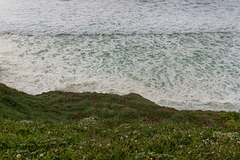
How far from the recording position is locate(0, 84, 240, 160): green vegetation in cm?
828

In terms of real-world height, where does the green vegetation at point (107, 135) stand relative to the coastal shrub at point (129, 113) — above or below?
above

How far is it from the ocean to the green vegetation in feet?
26.4

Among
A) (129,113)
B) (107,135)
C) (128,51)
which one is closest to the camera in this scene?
(107,135)

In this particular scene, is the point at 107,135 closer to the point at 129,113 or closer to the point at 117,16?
the point at 129,113

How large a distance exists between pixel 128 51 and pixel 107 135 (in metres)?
29.0

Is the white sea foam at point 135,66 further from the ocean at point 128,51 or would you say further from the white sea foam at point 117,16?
the white sea foam at point 117,16

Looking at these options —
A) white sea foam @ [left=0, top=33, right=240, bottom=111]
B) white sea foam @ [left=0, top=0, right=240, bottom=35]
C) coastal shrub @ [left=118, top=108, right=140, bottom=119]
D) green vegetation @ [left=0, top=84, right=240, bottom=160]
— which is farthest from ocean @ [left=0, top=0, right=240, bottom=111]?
coastal shrub @ [left=118, top=108, right=140, bottom=119]

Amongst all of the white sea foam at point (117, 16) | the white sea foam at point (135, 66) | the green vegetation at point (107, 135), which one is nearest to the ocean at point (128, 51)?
the white sea foam at point (135, 66)

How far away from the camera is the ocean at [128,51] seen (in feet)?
92.6

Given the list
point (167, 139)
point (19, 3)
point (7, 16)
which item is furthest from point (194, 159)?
point (19, 3)

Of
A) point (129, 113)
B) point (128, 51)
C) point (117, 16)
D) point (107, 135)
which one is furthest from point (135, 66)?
point (117, 16)

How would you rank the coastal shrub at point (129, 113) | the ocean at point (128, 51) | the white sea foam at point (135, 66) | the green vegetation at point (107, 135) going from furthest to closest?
1. the ocean at point (128, 51)
2. the white sea foam at point (135, 66)
3. the coastal shrub at point (129, 113)
4. the green vegetation at point (107, 135)

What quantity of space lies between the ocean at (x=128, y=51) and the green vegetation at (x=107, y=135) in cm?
805

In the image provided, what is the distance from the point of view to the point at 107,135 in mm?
12328
